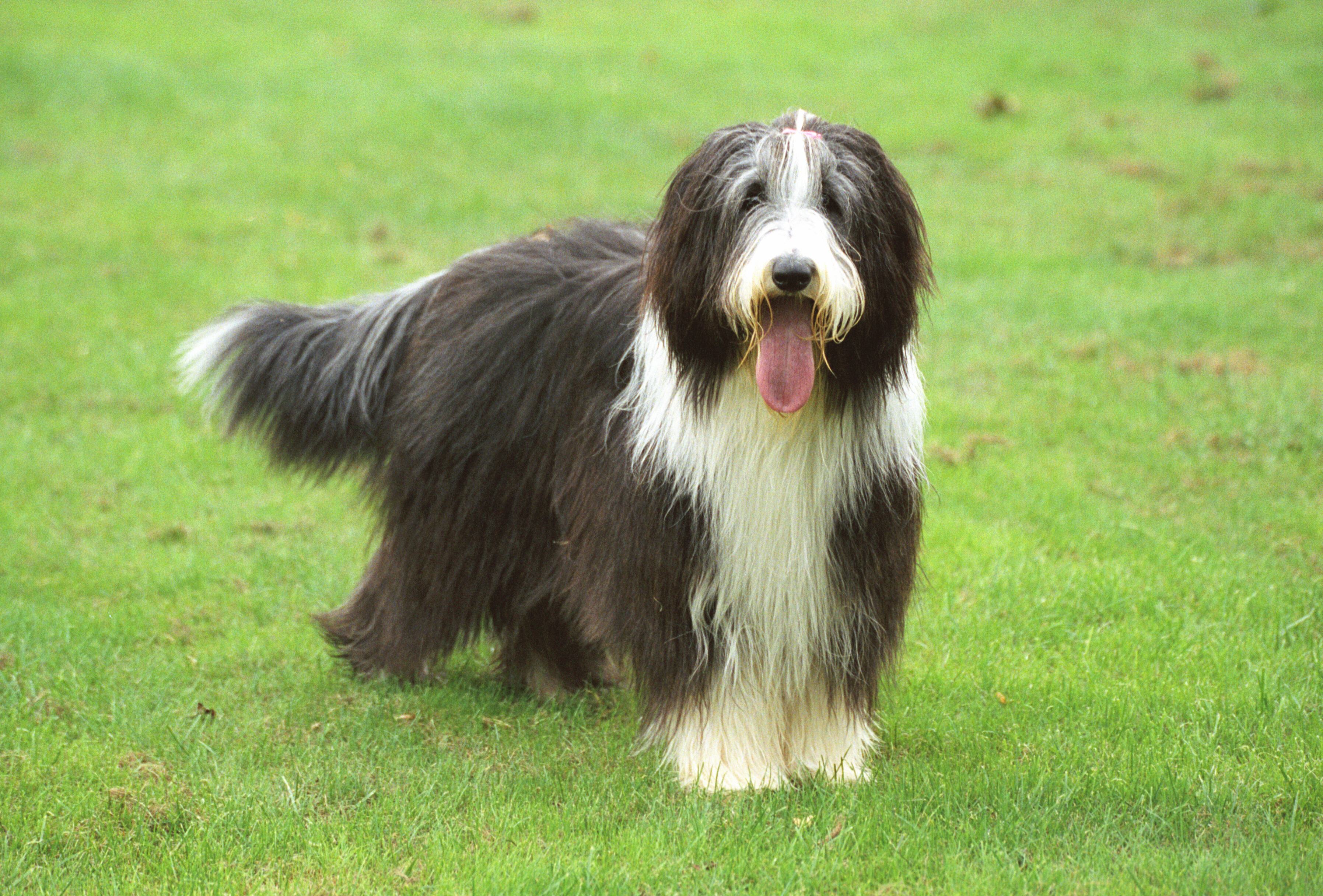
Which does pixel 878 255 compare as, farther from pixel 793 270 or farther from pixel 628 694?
pixel 628 694

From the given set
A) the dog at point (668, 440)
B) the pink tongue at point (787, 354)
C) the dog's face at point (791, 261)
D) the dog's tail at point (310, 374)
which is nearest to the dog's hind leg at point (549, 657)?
the dog at point (668, 440)

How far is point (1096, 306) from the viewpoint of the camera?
28.6 feet

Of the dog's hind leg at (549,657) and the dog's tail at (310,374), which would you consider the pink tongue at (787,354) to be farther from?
the dog's tail at (310,374)

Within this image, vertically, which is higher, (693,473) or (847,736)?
(693,473)

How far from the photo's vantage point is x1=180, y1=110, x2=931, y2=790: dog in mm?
3480

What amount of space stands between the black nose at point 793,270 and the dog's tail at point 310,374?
6.31 ft

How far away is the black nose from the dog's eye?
23cm

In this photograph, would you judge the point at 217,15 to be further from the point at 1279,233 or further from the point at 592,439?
the point at 592,439

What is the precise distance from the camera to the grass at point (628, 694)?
3699 mm

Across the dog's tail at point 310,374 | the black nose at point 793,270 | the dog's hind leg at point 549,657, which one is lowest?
the dog's hind leg at point 549,657

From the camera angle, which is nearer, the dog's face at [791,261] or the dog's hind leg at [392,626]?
the dog's face at [791,261]

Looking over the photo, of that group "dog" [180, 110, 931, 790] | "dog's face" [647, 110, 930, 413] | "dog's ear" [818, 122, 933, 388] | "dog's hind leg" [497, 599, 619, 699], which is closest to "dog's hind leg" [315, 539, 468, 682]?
"dog" [180, 110, 931, 790]

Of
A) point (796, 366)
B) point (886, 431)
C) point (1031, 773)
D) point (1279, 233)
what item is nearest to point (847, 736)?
point (1031, 773)

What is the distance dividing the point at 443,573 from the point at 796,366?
5.61ft
